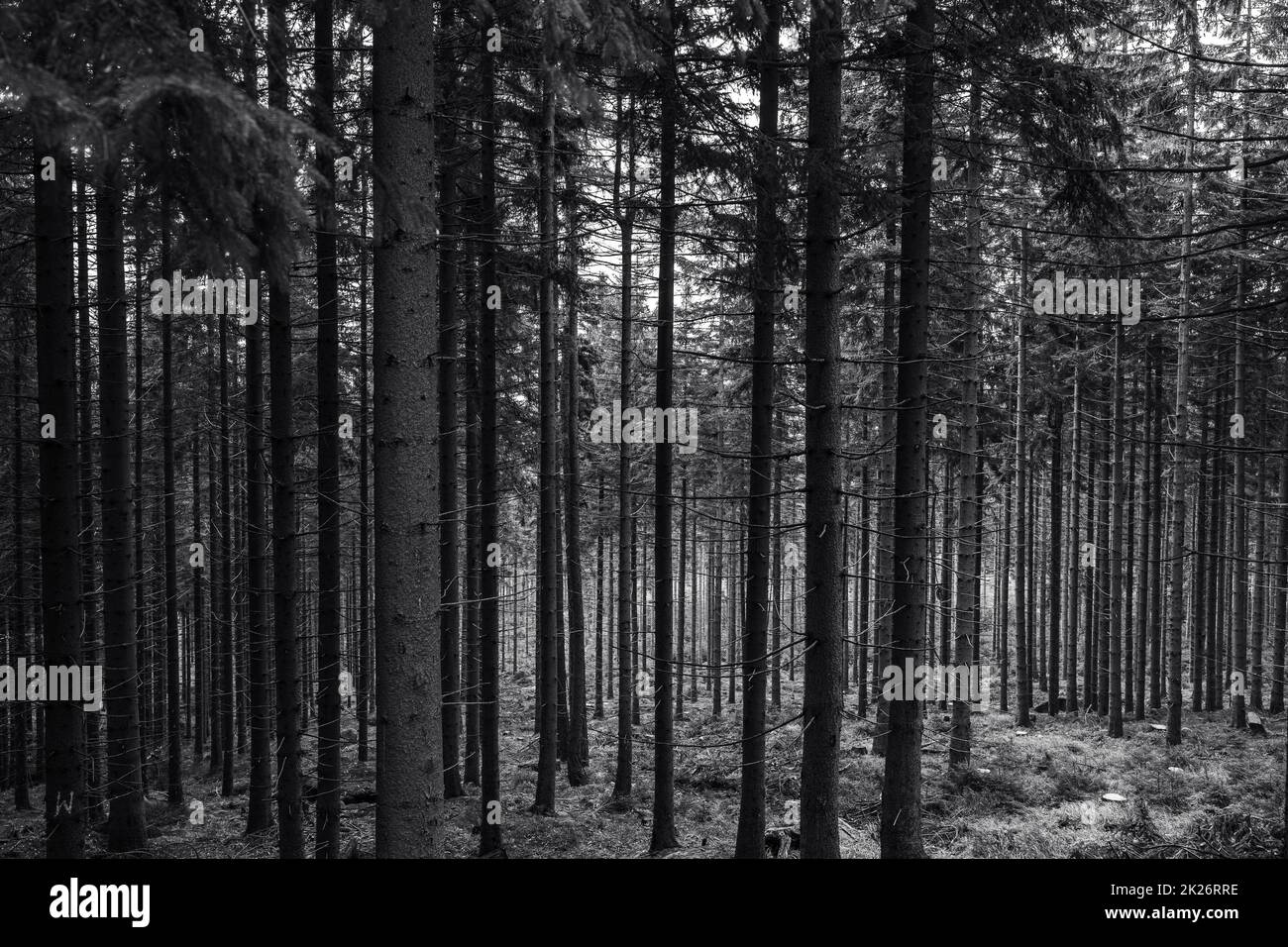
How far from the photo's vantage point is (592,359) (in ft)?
59.8

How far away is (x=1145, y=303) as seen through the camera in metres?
19.1

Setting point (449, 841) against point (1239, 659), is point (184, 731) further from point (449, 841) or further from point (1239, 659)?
point (1239, 659)

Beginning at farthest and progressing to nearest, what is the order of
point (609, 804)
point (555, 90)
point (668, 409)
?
point (609, 804) < point (668, 409) < point (555, 90)

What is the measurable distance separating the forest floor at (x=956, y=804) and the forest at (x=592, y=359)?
137 millimetres

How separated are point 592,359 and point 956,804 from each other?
1210cm

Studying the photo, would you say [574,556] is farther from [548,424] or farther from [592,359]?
[592,359]

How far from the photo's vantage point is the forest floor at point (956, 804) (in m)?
11.7

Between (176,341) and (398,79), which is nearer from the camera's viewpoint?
(398,79)

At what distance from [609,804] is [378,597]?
1185 centimetres

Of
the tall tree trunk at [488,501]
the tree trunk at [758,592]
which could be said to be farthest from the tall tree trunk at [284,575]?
the tree trunk at [758,592]

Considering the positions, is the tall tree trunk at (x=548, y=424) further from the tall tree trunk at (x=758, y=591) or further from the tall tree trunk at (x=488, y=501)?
the tall tree trunk at (x=758, y=591)

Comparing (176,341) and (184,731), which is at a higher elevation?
(176,341)

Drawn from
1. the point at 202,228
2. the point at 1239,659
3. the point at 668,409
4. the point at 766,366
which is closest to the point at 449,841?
the point at 668,409

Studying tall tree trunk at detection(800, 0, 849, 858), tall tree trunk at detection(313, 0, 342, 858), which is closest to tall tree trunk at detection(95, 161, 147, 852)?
tall tree trunk at detection(313, 0, 342, 858)
